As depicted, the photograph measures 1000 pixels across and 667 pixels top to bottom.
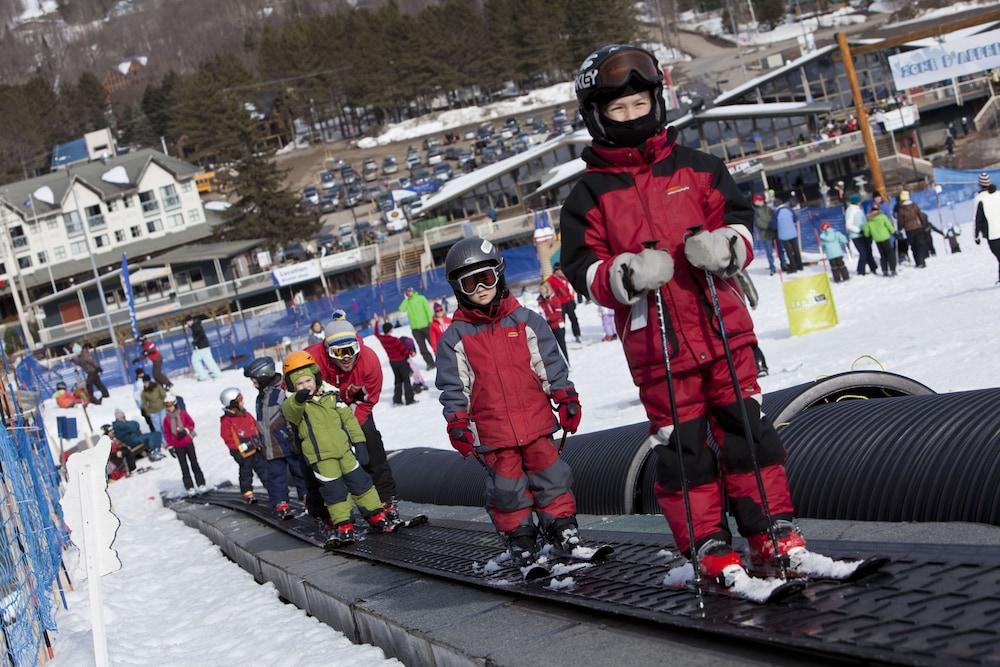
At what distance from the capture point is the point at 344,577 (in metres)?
8.62

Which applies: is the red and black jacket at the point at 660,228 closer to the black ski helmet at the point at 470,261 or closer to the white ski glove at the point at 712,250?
the white ski glove at the point at 712,250

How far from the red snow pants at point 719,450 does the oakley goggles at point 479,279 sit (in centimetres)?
196

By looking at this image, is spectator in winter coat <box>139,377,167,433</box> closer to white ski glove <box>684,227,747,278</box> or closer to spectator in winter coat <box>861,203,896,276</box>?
spectator in winter coat <box>861,203,896,276</box>

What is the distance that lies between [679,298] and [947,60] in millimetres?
39044

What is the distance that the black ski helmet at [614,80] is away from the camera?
5027 mm

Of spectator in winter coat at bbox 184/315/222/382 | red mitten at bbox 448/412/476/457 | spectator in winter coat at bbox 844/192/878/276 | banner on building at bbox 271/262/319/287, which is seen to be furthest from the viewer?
banner on building at bbox 271/262/319/287

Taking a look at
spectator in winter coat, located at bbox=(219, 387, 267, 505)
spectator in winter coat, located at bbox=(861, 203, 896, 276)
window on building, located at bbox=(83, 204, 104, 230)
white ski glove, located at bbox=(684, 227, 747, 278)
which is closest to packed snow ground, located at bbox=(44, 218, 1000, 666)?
spectator in winter coat, located at bbox=(861, 203, 896, 276)

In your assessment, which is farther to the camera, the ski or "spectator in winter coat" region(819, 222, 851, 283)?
"spectator in winter coat" region(819, 222, 851, 283)

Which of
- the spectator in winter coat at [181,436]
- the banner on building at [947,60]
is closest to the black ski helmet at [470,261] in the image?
the spectator in winter coat at [181,436]

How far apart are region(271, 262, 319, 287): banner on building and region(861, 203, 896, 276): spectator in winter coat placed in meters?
35.5

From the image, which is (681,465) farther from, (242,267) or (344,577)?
(242,267)

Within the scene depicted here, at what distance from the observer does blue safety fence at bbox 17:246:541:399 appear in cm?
4134

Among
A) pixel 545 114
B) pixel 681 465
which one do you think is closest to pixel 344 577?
pixel 681 465

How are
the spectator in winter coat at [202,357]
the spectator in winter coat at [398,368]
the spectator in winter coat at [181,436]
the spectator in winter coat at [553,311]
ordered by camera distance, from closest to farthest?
the spectator in winter coat at [181,436]
the spectator in winter coat at [553,311]
the spectator in winter coat at [398,368]
the spectator in winter coat at [202,357]
